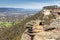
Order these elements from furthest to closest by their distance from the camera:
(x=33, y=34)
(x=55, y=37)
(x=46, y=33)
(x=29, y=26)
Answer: (x=29, y=26)
(x=33, y=34)
(x=46, y=33)
(x=55, y=37)

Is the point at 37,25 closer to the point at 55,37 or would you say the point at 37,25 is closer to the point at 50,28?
the point at 50,28

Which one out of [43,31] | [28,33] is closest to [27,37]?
[28,33]

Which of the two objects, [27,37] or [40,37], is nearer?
[40,37]

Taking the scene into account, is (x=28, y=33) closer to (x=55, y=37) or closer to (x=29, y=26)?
(x=29, y=26)

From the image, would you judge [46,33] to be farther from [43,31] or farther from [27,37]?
[27,37]

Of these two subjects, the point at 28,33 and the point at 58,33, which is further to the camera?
the point at 28,33

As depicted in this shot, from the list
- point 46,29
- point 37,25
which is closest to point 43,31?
point 46,29

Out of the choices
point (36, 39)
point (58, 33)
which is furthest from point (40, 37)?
point (58, 33)

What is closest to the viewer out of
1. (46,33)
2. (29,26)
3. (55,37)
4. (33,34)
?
(55,37)
